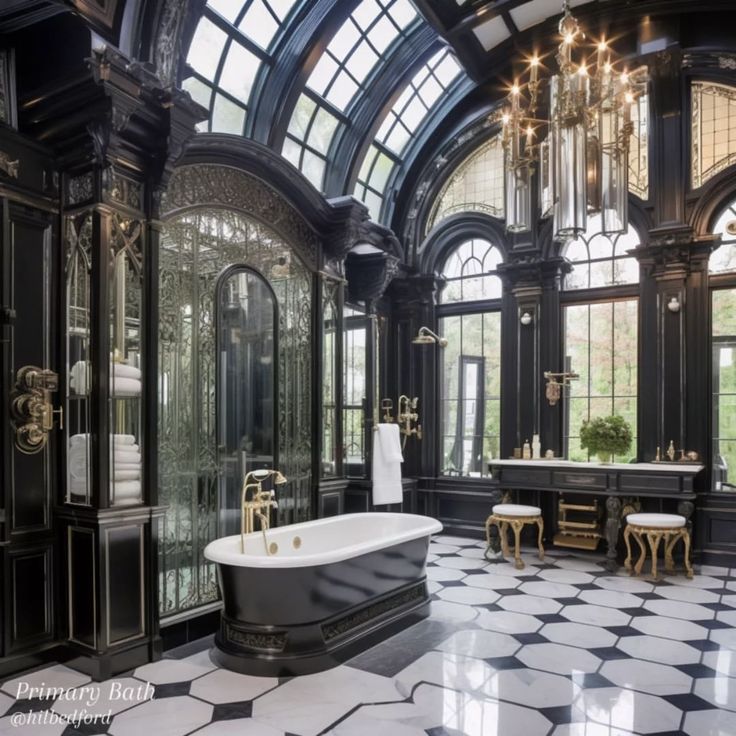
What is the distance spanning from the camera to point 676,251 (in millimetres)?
5816

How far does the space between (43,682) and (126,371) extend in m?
1.58

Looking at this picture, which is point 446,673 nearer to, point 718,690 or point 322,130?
point 718,690

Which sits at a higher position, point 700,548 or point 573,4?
point 573,4

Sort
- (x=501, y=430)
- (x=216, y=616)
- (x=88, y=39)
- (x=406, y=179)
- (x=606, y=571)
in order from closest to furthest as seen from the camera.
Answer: (x=88, y=39)
(x=216, y=616)
(x=606, y=571)
(x=501, y=430)
(x=406, y=179)

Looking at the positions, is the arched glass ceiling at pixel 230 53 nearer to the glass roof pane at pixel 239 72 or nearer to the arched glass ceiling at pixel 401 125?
the glass roof pane at pixel 239 72

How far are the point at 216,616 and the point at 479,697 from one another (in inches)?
70.0

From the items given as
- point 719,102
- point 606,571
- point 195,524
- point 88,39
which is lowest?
point 606,571

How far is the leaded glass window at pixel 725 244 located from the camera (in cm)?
573

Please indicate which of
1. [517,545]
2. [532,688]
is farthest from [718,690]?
[517,545]

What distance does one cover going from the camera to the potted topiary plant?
223 inches

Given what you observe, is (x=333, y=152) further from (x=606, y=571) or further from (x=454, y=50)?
(x=606, y=571)

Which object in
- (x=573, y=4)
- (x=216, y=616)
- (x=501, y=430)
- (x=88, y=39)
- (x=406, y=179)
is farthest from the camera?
(x=406, y=179)

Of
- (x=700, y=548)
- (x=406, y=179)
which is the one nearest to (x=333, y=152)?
(x=406, y=179)

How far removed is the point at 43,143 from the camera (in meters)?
3.58
